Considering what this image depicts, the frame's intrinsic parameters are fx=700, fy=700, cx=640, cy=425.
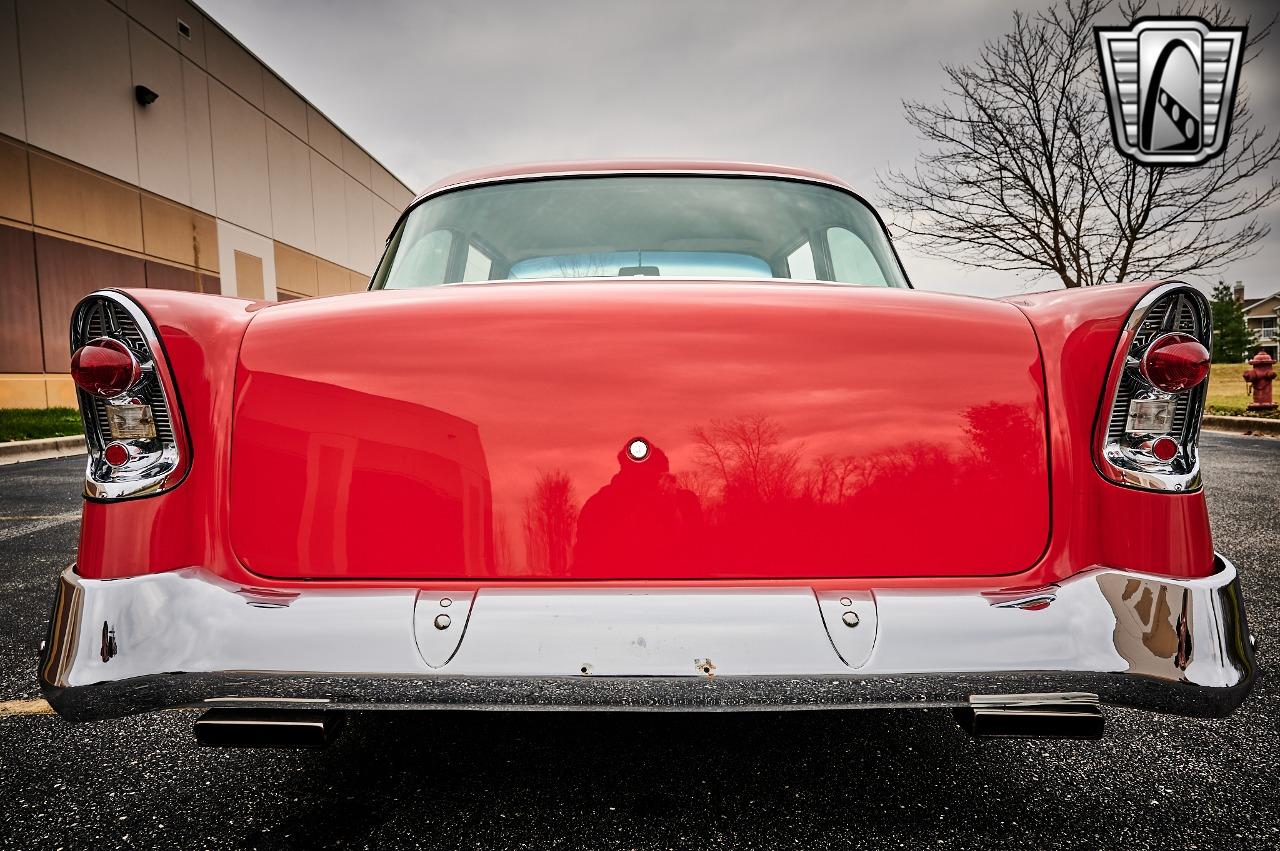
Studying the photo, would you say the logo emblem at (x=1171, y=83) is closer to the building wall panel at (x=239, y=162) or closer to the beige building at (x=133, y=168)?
the beige building at (x=133, y=168)

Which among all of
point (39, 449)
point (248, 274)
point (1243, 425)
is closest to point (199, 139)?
point (248, 274)

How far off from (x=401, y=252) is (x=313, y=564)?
1268 millimetres

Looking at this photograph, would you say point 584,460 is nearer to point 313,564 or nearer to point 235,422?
point 313,564

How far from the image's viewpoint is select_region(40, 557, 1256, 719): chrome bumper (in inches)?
44.7

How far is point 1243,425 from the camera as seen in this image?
998cm

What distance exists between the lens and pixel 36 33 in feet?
38.4

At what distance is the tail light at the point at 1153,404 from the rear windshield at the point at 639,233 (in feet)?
3.05

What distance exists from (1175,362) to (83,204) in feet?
53.4

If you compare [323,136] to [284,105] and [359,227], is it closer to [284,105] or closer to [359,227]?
[284,105]

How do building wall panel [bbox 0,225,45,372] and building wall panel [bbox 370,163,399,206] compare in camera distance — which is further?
building wall panel [bbox 370,163,399,206]

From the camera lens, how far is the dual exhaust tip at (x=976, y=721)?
45.4 inches

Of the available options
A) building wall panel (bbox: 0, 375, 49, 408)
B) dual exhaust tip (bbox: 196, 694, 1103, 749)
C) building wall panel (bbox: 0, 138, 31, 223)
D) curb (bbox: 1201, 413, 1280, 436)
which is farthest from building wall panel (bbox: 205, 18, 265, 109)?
curb (bbox: 1201, 413, 1280, 436)

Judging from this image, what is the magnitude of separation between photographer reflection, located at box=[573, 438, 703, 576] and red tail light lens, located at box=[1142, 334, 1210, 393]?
2.80 feet

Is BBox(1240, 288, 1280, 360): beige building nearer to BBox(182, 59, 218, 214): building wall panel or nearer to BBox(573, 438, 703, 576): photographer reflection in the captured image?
BBox(182, 59, 218, 214): building wall panel
